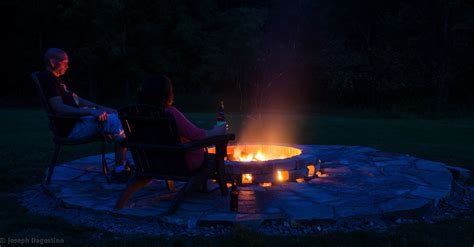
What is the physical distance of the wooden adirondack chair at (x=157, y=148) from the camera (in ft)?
12.9

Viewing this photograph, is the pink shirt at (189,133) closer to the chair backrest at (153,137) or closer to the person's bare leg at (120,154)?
the chair backrest at (153,137)

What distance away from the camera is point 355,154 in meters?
7.12

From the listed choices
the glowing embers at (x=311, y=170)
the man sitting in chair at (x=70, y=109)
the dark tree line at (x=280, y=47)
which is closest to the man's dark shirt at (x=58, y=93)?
the man sitting in chair at (x=70, y=109)

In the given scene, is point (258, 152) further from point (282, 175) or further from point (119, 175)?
point (119, 175)

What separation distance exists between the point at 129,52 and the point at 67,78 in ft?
19.7

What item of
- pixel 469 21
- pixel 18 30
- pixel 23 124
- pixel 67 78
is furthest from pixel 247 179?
pixel 18 30

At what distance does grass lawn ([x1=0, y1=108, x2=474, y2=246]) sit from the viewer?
3350 millimetres

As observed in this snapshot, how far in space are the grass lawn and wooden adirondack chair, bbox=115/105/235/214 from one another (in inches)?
28.7

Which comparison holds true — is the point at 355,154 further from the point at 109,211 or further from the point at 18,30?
the point at 18,30

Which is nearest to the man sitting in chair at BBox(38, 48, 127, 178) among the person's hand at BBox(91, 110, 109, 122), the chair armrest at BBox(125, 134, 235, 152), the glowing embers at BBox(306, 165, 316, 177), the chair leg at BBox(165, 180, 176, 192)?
the person's hand at BBox(91, 110, 109, 122)

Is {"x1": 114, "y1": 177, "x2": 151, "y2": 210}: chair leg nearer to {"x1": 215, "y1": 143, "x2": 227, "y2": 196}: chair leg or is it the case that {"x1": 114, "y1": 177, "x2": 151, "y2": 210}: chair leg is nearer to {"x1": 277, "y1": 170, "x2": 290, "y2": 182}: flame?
{"x1": 215, "y1": 143, "x2": 227, "y2": 196}: chair leg

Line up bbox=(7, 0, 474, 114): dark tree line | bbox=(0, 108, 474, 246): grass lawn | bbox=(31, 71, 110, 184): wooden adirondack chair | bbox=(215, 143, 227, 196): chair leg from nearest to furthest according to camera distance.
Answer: bbox=(0, 108, 474, 246): grass lawn, bbox=(215, 143, 227, 196): chair leg, bbox=(31, 71, 110, 184): wooden adirondack chair, bbox=(7, 0, 474, 114): dark tree line

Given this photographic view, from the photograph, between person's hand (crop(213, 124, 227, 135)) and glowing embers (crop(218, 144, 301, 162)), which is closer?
person's hand (crop(213, 124, 227, 135))

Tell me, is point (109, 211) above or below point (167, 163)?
below
